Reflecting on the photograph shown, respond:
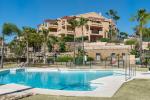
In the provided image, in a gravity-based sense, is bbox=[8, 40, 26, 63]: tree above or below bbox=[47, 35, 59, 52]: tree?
below

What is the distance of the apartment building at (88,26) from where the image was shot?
82.4 meters

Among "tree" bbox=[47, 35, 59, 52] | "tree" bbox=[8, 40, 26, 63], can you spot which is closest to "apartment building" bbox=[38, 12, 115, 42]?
"tree" bbox=[47, 35, 59, 52]

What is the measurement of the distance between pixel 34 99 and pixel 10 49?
54.9 m

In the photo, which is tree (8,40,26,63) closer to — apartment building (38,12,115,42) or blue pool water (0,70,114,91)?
apartment building (38,12,115,42)

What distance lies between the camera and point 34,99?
43.2 ft

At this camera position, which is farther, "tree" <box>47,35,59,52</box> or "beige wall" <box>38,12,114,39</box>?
"beige wall" <box>38,12,114,39</box>

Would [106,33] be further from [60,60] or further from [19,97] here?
[19,97]

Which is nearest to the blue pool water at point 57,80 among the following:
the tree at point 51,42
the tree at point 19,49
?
the tree at point 19,49

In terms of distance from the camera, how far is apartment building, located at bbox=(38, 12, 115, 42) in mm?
82438

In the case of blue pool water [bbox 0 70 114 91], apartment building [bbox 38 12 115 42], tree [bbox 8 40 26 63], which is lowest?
blue pool water [bbox 0 70 114 91]

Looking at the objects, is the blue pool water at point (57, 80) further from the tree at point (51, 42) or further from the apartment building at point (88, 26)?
the apartment building at point (88, 26)

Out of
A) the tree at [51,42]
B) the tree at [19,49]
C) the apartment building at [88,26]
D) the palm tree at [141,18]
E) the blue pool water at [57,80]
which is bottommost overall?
the blue pool water at [57,80]

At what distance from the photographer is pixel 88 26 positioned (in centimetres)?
8244

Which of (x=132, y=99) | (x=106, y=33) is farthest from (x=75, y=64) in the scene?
(x=106, y=33)
